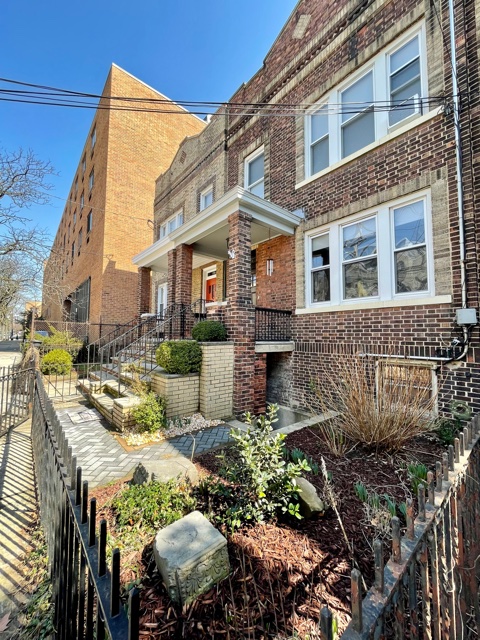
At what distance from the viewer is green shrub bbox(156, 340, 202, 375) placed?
5633 millimetres

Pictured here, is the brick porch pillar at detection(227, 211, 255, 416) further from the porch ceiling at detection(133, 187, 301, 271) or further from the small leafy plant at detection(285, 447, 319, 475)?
the small leafy plant at detection(285, 447, 319, 475)

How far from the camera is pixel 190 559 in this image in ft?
5.84

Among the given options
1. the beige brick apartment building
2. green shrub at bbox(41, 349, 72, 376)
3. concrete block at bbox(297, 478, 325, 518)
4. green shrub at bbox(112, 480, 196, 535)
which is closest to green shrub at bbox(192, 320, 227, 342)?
green shrub at bbox(112, 480, 196, 535)

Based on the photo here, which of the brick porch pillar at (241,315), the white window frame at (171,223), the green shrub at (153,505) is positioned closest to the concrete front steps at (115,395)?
the brick porch pillar at (241,315)

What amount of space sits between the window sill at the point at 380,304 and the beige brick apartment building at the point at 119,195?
419 inches

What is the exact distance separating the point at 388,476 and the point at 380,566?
2.50 meters

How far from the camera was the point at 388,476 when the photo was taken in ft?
10.4

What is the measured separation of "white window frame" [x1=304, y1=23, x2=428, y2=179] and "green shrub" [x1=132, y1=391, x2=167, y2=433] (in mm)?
6449

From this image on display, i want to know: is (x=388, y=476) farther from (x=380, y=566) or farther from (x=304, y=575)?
(x=380, y=566)

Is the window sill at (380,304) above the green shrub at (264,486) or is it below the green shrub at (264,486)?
above

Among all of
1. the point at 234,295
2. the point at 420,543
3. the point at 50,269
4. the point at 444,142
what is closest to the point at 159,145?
the point at 50,269

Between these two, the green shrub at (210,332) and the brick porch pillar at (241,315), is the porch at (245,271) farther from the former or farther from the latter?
the green shrub at (210,332)

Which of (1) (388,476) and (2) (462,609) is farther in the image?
(1) (388,476)

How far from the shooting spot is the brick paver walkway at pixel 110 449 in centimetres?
365
